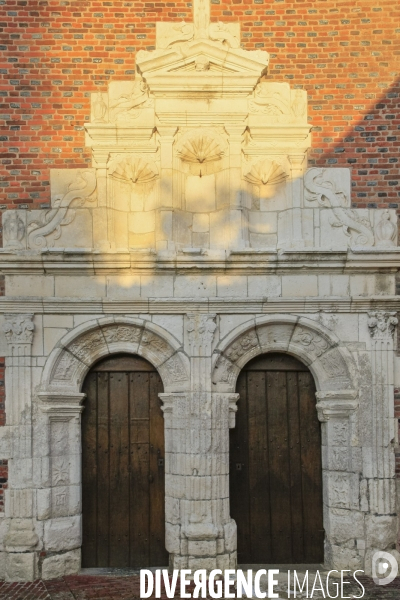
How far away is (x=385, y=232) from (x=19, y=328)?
157 inches

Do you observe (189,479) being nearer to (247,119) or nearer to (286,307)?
(286,307)

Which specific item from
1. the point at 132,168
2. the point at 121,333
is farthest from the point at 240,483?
the point at 132,168

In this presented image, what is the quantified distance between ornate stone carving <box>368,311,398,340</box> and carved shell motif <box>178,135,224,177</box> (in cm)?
236

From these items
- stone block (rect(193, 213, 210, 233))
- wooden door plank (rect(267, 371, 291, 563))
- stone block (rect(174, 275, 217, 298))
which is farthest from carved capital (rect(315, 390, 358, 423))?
stone block (rect(193, 213, 210, 233))

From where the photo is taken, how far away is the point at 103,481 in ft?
25.1

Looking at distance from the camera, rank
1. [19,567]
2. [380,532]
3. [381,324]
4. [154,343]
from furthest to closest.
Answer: [154,343] → [381,324] → [380,532] → [19,567]

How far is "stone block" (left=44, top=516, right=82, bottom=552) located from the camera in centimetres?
729

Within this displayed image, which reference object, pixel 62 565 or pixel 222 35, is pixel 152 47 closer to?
pixel 222 35

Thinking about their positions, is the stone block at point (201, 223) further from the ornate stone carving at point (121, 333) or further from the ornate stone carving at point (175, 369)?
the ornate stone carving at point (175, 369)

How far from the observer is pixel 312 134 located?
7.81m

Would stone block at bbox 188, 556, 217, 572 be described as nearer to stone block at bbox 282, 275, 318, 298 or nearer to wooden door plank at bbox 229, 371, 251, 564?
wooden door plank at bbox 229, 371, 251, 564

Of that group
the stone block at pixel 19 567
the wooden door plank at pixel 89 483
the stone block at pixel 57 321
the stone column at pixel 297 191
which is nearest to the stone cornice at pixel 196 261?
the stone column at pixel 297 191

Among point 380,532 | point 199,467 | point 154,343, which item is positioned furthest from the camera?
point 154,343

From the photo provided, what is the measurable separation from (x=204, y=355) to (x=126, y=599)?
2.48 metres
